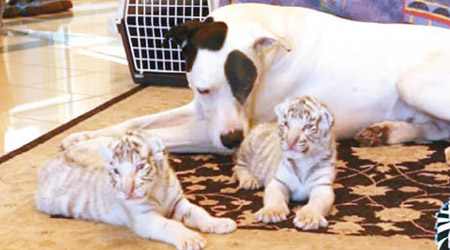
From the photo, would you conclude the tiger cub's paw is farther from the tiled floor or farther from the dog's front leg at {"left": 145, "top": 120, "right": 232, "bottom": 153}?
the tiled floor

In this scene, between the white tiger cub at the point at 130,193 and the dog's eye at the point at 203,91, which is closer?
the white tiger cub at the point at 130,193

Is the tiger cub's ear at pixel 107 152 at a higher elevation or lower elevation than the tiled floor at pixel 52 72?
higher

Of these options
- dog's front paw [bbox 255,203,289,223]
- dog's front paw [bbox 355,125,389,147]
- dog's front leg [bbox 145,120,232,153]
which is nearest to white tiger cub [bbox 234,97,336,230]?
dog's front paw [bbox 255,203,289,223]

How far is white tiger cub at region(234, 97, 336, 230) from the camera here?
194cm

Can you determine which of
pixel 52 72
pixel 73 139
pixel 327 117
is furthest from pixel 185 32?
pixel 52 72

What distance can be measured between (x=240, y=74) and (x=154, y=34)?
1.57 metres

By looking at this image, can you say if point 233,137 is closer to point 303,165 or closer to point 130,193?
point 303,165

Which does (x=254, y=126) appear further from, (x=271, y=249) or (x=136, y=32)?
(x=136, y=32)

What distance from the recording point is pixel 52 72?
4.53 meters

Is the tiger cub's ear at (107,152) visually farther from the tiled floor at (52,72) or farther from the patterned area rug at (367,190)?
the tiled floor at (52,72)

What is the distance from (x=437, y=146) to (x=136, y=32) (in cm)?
185

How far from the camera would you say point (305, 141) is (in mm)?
1981

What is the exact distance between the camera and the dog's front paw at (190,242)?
68.6 inches

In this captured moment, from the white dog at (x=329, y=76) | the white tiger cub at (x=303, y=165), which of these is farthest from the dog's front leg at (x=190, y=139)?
the white tiger cub at (x=303, y=165)
